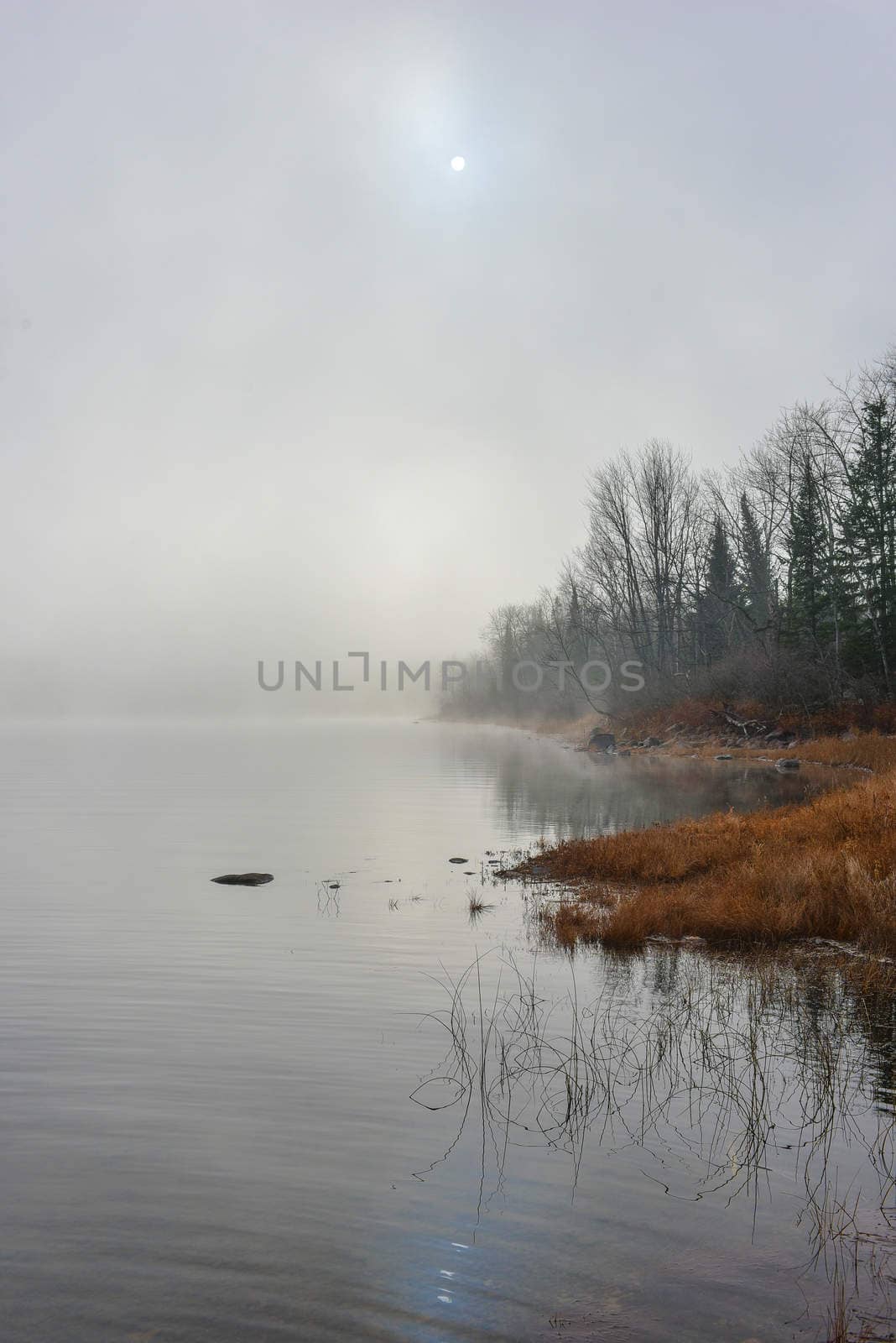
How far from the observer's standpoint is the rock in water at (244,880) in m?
17.1

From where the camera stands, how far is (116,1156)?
5.75m

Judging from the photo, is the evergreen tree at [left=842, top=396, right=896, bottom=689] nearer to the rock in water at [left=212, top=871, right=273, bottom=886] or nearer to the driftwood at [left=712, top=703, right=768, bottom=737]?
the driftwood at [left=712, top=703, right=768, bottom=737]

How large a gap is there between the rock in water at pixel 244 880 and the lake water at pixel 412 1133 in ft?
8.48

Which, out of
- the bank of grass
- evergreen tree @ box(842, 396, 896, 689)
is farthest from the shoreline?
evergreen tree @ box(842, 396, 896, 689)

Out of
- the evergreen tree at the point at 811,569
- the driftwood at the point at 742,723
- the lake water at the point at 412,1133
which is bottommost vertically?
the lake water at the point at 412,1133

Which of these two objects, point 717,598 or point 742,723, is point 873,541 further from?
point 717,598

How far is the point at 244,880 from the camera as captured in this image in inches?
677

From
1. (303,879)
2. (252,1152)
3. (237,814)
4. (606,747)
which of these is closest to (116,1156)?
(252,1152)

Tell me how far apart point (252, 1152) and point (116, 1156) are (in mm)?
858

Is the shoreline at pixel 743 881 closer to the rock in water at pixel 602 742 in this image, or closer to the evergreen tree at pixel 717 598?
the rock in water at pixel 602 742

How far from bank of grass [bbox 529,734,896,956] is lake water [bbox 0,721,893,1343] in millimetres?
1218

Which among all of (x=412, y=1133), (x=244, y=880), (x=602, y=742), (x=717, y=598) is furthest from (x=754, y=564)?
(x=412, y=1133)

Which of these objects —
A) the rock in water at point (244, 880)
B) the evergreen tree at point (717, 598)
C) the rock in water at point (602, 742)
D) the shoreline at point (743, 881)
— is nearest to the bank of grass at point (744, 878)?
the shoreline at point (743, 881)

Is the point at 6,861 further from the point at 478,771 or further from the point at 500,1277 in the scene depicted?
the point at 478,771
